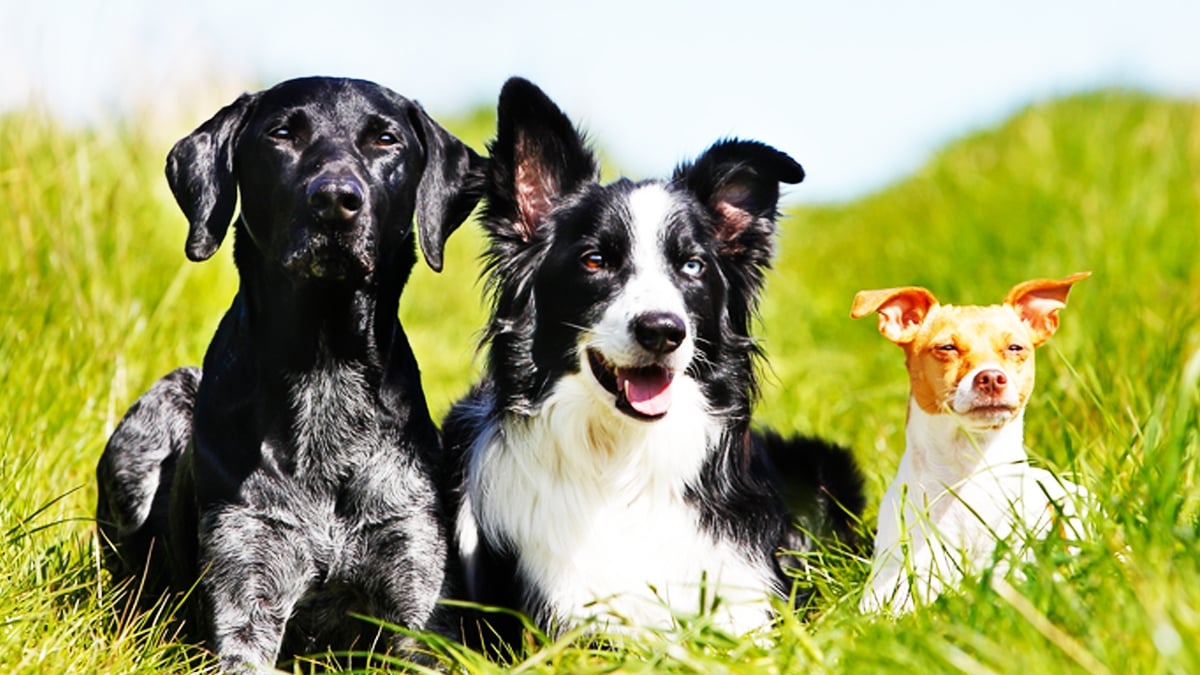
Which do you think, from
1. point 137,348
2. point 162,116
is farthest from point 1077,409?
point 162,116

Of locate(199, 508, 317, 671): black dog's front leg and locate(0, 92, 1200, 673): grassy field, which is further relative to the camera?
locate(199, 508, 317, 671): black dog's front leg

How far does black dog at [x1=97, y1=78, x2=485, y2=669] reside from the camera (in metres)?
3.50

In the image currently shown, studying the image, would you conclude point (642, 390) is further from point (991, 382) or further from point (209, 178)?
point (209, 178)

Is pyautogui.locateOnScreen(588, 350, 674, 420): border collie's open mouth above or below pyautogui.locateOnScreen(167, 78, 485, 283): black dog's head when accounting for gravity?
below

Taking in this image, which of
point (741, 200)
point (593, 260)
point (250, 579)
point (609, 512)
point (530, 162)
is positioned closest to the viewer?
point (250, 579)

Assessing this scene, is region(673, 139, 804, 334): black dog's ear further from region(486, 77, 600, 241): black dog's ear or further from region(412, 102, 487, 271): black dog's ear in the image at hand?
region(412, 102, 487, 271): black dog's ear

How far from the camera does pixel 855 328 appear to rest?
8.95 m

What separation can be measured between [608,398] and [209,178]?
4.30 ft

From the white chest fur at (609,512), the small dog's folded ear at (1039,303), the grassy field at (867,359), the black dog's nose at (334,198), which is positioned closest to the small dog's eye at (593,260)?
the white chest fur at (609,512)

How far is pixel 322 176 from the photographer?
3.31 m

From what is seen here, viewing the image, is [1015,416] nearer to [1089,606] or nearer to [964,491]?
[964,491]

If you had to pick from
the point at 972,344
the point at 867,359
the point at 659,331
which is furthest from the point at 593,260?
the point at 867,359

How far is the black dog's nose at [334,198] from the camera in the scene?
10.7 ft

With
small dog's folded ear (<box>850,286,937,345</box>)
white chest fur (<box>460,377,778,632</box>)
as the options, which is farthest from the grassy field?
small dog's folded ear (<box>850,286,937,345</box>)
